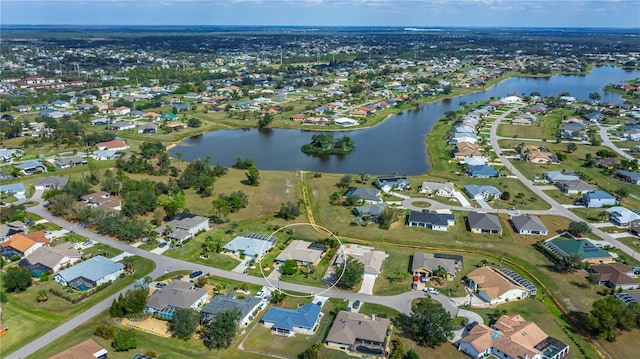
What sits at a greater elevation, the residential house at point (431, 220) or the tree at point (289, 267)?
the residential house at point (431, 220)

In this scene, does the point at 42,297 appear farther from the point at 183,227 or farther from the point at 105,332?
the point at 183,227

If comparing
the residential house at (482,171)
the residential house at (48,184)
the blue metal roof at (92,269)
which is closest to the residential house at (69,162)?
the residential house at (48,184)

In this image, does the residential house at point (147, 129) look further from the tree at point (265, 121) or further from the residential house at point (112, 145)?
the tree at point (265, 121)

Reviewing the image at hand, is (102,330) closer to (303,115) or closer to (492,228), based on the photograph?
(492,228)

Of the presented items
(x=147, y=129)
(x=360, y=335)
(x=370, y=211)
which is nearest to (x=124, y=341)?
(x=360, y=335)

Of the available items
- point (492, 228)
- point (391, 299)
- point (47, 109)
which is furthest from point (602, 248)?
point (47, 109)
